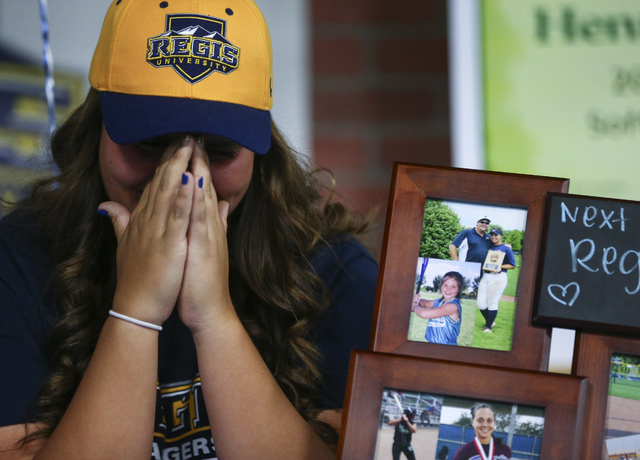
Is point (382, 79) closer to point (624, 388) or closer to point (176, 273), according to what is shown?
point (176, 273)

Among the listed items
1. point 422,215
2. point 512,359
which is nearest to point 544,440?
point 512,359

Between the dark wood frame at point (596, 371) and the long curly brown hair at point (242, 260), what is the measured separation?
403 mm

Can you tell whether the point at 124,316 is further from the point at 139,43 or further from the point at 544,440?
the point at 544,440

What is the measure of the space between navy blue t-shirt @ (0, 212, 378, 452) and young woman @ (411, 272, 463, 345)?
38cm

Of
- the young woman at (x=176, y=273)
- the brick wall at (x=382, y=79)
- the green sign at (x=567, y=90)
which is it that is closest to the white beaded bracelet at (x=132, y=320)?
the young woman at (x=176, y=273)

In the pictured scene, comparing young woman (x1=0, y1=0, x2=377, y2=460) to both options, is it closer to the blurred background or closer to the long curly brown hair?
the long curly brown hair

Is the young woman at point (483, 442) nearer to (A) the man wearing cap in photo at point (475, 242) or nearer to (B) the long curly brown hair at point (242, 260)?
(A) the man wearing cap in photo at point (475, 242)

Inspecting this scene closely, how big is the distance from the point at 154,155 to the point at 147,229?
14 centimetres

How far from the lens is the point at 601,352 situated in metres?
0.70

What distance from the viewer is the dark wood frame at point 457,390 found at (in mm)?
661

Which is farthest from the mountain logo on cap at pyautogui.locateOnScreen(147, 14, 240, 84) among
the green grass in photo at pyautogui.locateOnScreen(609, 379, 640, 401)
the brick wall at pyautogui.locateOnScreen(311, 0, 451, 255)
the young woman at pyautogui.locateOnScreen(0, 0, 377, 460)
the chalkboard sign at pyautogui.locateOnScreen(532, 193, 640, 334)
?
the brick wall at pyautogui.locateOnScreen(311, 0, 451, 255)

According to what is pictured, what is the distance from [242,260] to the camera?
3.64 feet

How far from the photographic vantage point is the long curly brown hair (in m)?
1.01

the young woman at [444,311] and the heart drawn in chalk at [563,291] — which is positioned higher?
the heart drawn in chalk at [563,291]
